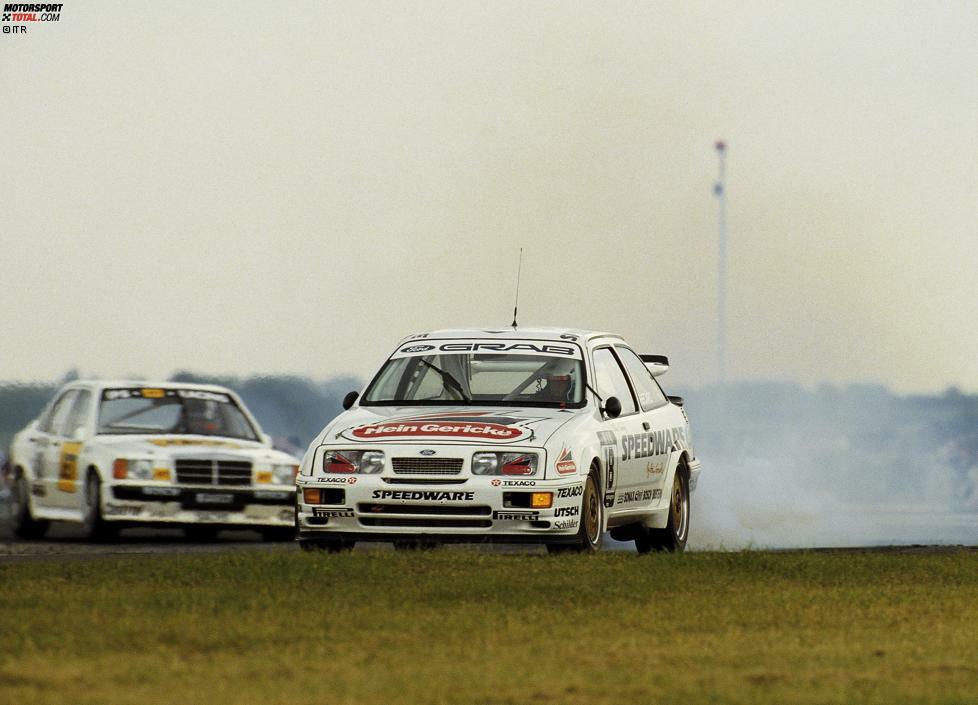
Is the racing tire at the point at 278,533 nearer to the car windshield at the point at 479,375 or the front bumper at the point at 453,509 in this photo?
the car windshield at the point at 479,375

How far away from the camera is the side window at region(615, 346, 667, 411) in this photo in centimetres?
1702

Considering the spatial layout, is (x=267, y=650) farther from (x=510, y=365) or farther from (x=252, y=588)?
(x=510, y=365)

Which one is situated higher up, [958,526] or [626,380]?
[626,380]

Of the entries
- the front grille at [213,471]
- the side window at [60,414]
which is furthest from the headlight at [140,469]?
the side window at [60,414]

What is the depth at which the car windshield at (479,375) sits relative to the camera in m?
15.7

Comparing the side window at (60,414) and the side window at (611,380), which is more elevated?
the side window at (611,380)

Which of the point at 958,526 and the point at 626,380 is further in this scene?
the point at 958,526

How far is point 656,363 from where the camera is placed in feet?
59.2

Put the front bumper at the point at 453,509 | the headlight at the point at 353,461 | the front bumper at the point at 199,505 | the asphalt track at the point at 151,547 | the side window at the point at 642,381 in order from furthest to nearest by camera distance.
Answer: the front bumper at the point at 199,505
the side window at the point at 642,381
the asphalt track at the point at 151,547
the headlight at the point at 353,461
the front bumper at the point at 453,509

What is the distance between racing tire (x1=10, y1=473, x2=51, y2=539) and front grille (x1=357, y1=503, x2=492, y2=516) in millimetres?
6719

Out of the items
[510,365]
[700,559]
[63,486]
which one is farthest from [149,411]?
[700,559]

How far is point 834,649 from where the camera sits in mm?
10086

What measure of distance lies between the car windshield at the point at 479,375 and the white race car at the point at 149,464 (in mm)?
4123

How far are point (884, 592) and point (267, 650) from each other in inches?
186
